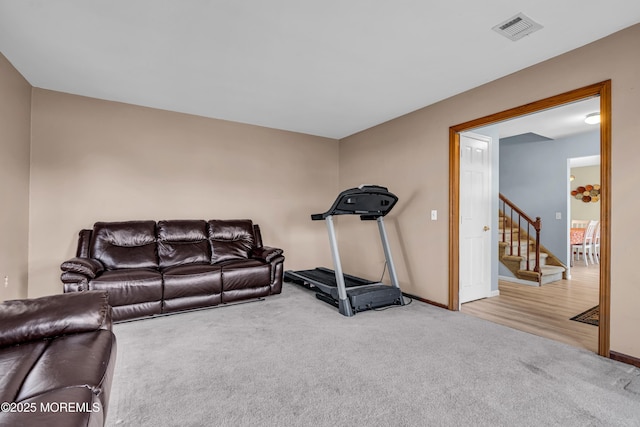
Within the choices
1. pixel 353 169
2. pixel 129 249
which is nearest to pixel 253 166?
pixel 353 169

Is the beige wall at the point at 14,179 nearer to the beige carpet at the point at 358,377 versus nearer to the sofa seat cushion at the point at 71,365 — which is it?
the beige carpet at the point at 358,377

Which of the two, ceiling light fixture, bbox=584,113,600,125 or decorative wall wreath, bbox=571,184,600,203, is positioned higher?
ceiling light fixture, bbox=584,113,600,125

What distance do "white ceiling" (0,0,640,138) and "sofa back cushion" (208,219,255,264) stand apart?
65.7 inches

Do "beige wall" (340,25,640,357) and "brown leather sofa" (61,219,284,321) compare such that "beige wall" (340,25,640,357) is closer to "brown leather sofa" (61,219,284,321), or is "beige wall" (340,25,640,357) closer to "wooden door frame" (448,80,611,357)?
"wooden door frame" (448,80,611,357)

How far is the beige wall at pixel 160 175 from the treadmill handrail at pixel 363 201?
1.57 m

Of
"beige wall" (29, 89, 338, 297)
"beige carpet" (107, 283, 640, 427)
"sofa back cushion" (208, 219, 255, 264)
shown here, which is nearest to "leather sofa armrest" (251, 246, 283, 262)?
"sofa back cushion" (208, 219, 255, 264)

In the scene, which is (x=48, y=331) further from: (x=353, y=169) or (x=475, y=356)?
(x=353, y=169)

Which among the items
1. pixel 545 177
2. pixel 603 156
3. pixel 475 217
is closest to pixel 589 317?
pixel 475 217

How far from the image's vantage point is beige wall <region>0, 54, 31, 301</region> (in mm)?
2918

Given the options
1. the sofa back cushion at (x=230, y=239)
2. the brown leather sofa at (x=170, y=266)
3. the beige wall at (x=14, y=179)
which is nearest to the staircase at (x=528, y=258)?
the brown leather sofa at (x=170, y=266)

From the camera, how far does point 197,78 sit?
3.31 m

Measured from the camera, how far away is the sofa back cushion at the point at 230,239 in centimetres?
416

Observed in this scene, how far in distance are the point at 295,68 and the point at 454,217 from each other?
2.43m

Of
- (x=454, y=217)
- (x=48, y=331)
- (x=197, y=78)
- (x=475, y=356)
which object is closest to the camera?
(x=48, y=331)
